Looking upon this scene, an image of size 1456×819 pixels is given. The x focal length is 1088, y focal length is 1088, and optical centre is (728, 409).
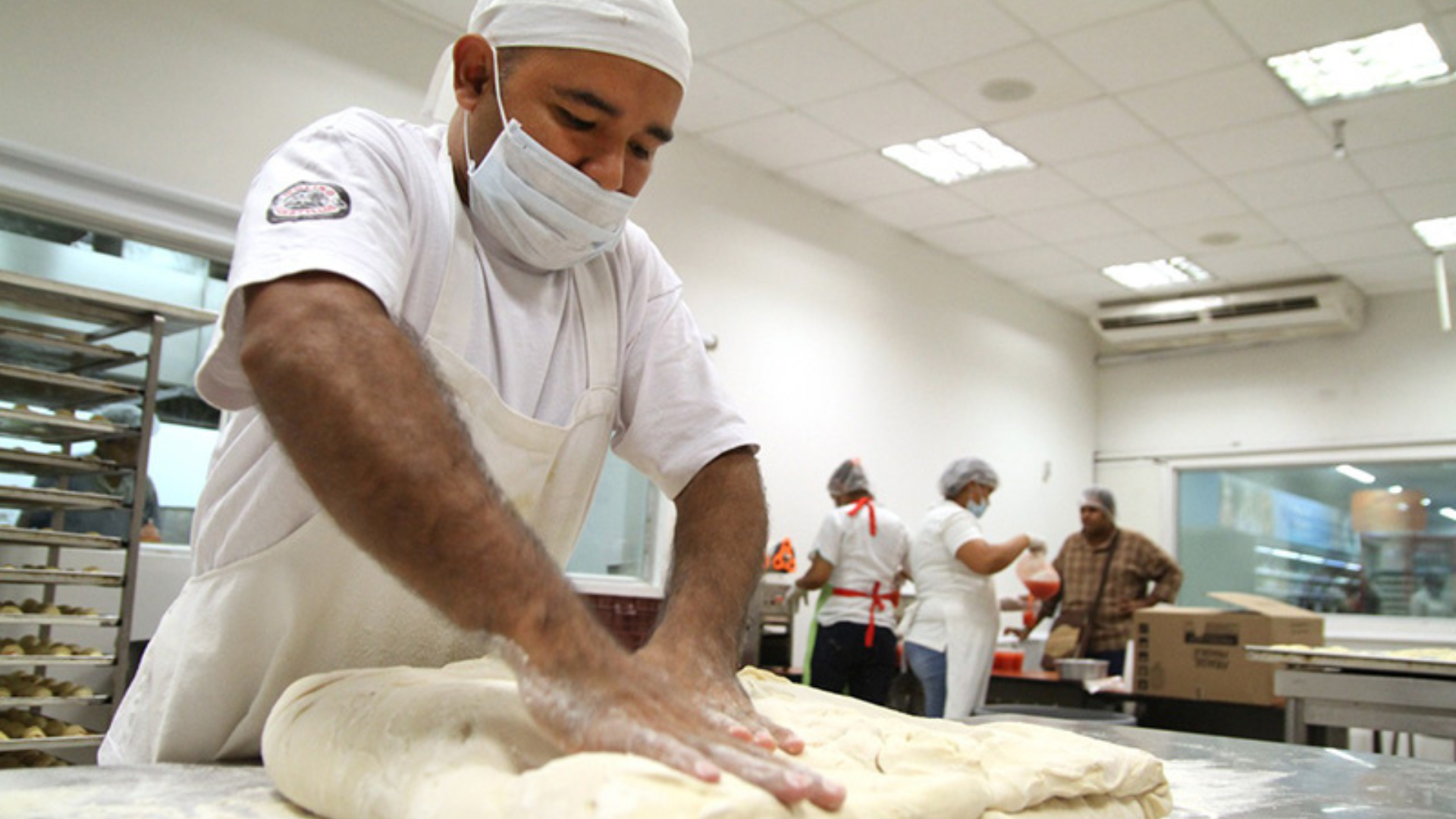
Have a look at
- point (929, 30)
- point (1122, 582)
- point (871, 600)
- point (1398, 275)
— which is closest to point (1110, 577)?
point (1122, 582)

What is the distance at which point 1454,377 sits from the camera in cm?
714

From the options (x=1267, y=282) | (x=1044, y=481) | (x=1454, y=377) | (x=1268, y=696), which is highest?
(x=1267, y=282)

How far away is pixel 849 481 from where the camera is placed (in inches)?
188

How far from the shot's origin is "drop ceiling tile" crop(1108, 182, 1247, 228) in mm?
5871

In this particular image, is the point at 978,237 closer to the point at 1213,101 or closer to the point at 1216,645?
the point at 1213,101

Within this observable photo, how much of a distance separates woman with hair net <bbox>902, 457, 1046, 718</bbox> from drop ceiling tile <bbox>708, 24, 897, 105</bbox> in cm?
178

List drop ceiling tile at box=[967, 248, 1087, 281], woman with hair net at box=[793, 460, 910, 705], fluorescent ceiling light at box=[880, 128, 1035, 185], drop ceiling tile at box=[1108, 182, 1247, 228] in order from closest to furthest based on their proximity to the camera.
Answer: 1. woman with hair net at box=[793, 460, 910, 705]
2. fluorescent ceiling light at box=[880, 128, 1035, 185]
3. drop ceiling tile at box=[1108, 182, 1247, 228]
4. drop ceiling tile at box=[967, 248, 1087, 281]

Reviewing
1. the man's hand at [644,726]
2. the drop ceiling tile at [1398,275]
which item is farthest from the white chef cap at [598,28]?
the drop ceiling tile at [1398,275]

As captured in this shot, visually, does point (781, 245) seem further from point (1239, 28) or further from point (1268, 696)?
point (1268, 696)

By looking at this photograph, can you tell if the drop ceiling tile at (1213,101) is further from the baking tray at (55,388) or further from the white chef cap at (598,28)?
the white chef cap at (598,28)

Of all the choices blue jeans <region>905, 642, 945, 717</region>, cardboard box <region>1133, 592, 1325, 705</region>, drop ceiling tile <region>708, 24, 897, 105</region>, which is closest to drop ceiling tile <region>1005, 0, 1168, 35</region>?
drop ceiling tile <region>708, 24, 897, 105</region>

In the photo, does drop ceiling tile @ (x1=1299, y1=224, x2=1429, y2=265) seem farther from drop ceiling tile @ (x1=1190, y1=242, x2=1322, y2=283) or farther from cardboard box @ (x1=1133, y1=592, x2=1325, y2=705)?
cardboard box @ (x1=1133, y1=592, x2=1325, y2=705)

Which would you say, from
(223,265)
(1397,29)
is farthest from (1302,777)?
(1397,29)

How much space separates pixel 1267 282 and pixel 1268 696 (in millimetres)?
4084
